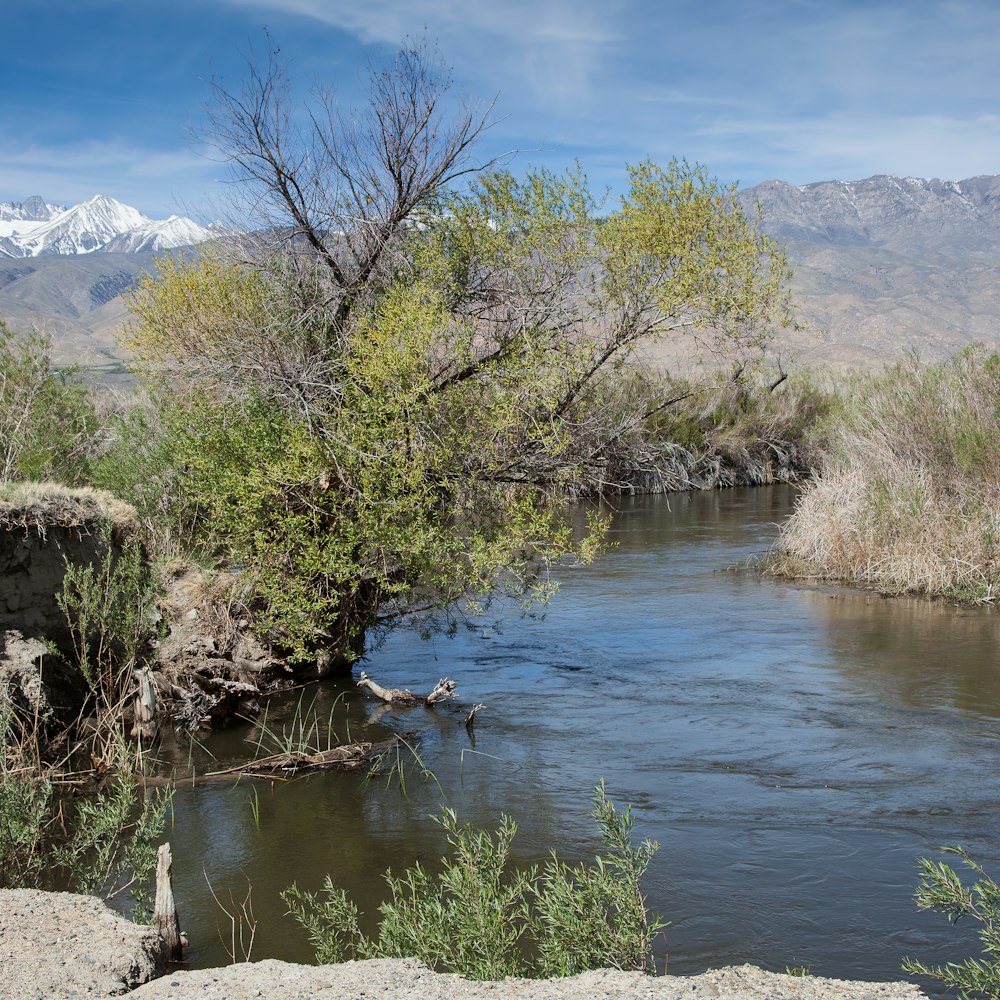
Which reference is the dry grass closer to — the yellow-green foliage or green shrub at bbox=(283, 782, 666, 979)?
the yellow-green foliage

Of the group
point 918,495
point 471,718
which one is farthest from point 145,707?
point 918,495

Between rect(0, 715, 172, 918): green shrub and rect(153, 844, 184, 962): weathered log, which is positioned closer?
rect(153, 844, 184, 962): weathered log

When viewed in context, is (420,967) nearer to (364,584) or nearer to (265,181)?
(364,584)

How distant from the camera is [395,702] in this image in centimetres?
1305

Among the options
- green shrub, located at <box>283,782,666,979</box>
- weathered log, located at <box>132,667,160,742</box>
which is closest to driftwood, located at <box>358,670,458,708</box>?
weathered log, located at <box>132,667,160,742</box>

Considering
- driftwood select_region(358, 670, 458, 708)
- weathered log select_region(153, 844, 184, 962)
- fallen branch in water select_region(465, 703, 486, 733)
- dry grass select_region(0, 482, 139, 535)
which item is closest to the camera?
weathered log select_region(153, 844, 184, 962)

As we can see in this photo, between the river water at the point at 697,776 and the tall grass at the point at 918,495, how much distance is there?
113 cm

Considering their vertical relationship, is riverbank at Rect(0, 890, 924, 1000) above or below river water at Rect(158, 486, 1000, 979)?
above

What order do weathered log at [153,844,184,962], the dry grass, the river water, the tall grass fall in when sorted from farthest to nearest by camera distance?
1. the tall grass
2. the dry grass
3. the river water
4. weathered log at [153,844,184,962]

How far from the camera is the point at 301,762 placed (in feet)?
35.4

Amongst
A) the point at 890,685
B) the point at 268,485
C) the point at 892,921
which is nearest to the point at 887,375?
the point at 890,685

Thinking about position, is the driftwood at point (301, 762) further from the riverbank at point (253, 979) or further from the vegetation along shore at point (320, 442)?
the riverbank at point (253, 979)

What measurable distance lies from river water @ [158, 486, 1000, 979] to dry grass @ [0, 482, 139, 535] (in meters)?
2.68

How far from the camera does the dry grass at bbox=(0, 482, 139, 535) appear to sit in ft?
34.2
